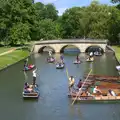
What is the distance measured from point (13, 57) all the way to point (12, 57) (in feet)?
2.12

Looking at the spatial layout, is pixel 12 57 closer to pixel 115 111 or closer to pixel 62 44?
pixel 62 44

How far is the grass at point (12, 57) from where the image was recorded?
268 ft

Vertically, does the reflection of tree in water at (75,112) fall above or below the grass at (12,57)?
above

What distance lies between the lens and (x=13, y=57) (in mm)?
92375

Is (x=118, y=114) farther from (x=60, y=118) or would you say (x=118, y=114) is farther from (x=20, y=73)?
(x=20, y=73)

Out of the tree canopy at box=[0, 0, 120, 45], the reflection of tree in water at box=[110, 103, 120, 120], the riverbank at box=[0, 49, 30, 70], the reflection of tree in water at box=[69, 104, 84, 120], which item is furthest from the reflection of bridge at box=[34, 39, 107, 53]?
the reflection of tree in water at box=[69, 104, 84, 120]

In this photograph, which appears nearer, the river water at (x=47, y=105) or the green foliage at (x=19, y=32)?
the river water at (x=47, y=105)

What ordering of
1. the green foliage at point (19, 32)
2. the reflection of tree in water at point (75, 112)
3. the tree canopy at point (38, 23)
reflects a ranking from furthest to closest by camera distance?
the tree canopy at point (38, 23) → the green foliage at point (19, 32) → the reflection of tree in water at point (75, 112)

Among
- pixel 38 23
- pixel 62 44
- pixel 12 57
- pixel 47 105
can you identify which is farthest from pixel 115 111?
pixel 38 23

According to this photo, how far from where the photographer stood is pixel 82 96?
46.5m

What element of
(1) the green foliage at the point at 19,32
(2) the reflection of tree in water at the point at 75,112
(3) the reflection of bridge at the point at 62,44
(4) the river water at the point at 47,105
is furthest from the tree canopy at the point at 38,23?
(2) the reflection of tree in water at the point at 75,112

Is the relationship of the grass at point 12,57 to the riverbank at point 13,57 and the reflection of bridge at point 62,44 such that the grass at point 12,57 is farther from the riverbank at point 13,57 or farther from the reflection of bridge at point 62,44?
the reflection of bridge at point 62,44

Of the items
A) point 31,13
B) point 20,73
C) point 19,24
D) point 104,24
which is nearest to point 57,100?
point 20,73

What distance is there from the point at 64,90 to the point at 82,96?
27.1ft
